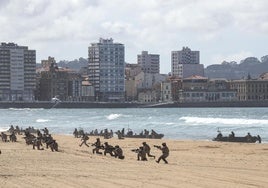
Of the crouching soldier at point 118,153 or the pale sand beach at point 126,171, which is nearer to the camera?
the pale sand beach at point 126,171

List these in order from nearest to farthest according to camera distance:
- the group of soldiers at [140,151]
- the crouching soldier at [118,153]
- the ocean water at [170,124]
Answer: the group of soldiers at [140,151] < the crouching soldier at [118,153] < the ocean water at [170,124]

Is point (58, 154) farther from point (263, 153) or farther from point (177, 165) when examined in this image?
point (263, 153)

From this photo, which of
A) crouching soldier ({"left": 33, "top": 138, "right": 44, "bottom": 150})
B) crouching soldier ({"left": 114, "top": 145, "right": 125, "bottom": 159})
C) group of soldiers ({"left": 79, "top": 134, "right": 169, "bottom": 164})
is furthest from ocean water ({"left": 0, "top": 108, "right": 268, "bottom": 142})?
crouching soldier ({"left": 114, "top": 145, "right": 125, "bottom": 159})

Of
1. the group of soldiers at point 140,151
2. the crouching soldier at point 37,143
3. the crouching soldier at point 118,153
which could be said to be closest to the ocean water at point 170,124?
the crouching soldier at point 37,143

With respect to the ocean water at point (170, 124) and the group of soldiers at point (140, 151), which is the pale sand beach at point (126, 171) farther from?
the ocean water at point (170, 124)

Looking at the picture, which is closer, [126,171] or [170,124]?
[126,171]

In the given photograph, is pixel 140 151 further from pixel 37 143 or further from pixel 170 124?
pixel 170 124

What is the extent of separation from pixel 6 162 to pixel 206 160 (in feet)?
28.1

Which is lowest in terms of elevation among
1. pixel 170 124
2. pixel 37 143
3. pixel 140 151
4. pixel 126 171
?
pixel 170 124

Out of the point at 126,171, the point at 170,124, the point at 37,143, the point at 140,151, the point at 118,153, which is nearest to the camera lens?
the point at 126,171

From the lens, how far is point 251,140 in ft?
153

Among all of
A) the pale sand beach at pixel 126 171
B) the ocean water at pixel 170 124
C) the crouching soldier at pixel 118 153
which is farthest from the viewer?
the ocean water at pixel 170 124

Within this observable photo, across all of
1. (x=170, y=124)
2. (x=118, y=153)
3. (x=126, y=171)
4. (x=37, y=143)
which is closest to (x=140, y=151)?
(x=118, y=153)

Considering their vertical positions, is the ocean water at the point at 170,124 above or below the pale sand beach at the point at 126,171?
below
